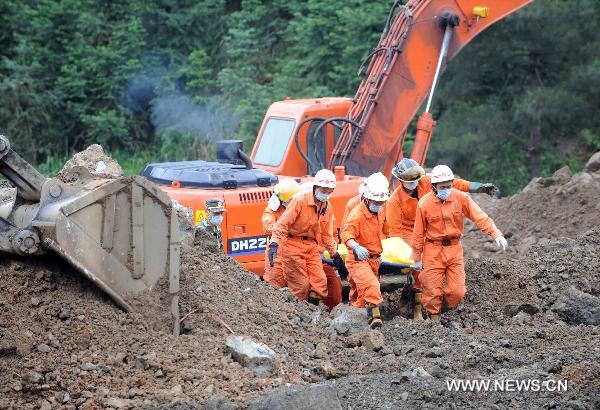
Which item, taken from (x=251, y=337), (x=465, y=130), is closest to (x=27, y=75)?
(x=465, y=130)

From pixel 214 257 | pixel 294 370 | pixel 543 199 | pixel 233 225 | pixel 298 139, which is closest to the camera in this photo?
pixel 294 370

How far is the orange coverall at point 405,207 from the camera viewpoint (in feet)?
38.5

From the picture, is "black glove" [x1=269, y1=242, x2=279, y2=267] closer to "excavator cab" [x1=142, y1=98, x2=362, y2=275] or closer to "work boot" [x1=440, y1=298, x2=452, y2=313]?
"excavator cab" [x1=142, y1=98, x2=362, y2=275]

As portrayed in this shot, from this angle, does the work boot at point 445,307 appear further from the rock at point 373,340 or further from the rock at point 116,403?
the rock at point 116,403

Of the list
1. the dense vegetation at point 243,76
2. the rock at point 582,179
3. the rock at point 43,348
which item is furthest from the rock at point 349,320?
the dense vegetation at point 243,76

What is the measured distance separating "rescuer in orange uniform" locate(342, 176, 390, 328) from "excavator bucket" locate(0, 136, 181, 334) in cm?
265

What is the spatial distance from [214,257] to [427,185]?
274cm

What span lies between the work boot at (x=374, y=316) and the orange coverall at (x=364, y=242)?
13 cm

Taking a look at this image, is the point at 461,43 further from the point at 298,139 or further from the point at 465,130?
the point at 465,130

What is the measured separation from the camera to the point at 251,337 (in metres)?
8.77

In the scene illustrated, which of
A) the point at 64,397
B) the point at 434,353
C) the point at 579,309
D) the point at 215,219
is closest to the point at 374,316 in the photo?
the point at 434,353

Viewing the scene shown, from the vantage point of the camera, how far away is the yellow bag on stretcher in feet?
37.7

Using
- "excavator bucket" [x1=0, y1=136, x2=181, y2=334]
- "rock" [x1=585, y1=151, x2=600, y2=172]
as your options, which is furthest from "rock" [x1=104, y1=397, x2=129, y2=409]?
"rock" [x1=585, y1=151, x2=600, y2=172]

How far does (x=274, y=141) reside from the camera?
1316 centimetres
